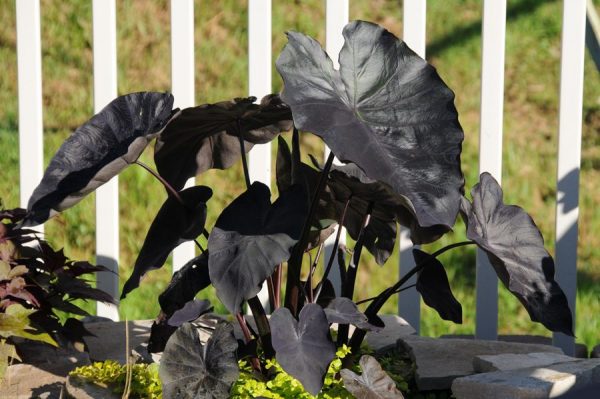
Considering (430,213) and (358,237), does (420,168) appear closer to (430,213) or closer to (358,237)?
(430,213)

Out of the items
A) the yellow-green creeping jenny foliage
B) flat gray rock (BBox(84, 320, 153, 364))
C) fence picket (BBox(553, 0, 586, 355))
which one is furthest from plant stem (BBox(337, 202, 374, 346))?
fence picket (BBox(553, 0, 586, 355))

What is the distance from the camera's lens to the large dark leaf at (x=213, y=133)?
91.0 inches

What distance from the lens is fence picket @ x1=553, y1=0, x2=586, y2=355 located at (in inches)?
120

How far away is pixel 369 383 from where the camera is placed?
2.05 m

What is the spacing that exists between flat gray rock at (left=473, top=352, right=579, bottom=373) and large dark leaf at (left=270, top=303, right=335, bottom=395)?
492 millimetres

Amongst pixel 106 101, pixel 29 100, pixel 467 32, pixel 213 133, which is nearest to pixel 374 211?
pixel 213 133

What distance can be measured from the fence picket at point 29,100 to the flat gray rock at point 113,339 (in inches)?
20.3

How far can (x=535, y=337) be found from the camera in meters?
3.53

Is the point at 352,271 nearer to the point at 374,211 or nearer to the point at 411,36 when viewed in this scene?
the point at 374,211

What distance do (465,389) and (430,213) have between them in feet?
1.49

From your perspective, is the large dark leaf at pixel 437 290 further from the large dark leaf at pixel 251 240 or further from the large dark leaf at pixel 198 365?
the large dark leaf at pixel 198 365

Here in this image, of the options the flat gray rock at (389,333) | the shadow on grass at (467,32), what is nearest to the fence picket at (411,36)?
the flat gray rock at (389,333)

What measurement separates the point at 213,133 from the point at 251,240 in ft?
1.60

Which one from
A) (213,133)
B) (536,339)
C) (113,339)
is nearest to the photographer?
(213,133)
